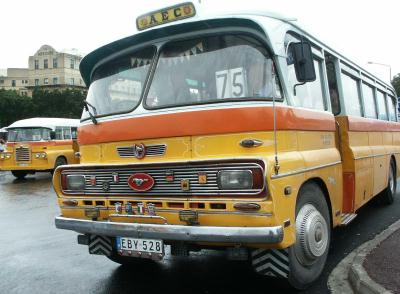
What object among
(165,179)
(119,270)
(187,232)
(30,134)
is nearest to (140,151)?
(165,179)

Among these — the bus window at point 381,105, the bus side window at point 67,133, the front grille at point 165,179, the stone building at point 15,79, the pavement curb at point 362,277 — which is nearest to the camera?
the front grille at point 165,179

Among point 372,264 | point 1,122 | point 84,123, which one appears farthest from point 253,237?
point 1,122

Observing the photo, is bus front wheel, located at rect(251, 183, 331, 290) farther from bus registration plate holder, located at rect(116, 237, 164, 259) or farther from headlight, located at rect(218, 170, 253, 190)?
bus registration plate holder, located at rect(116, 237, 164, 259)

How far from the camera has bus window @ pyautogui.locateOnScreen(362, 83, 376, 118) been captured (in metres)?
8.02

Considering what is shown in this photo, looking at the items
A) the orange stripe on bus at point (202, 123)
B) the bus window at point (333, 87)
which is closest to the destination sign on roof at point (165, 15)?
the orange stripe on bus at point (202, 123)

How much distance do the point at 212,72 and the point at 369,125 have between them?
12.8ft

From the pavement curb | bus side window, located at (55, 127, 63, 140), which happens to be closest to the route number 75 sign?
the pavement curb

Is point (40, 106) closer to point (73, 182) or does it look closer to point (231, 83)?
point (73, 182)

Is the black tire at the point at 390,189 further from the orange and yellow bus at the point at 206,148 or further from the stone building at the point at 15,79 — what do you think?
the stone building at the point at 15,79

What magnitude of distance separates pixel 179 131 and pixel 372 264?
7.88 feet

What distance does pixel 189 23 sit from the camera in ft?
15.5

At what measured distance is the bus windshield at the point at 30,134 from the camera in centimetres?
1909

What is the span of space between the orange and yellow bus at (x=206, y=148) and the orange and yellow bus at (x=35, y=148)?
13.6 metres

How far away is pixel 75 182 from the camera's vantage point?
16.7 ft
